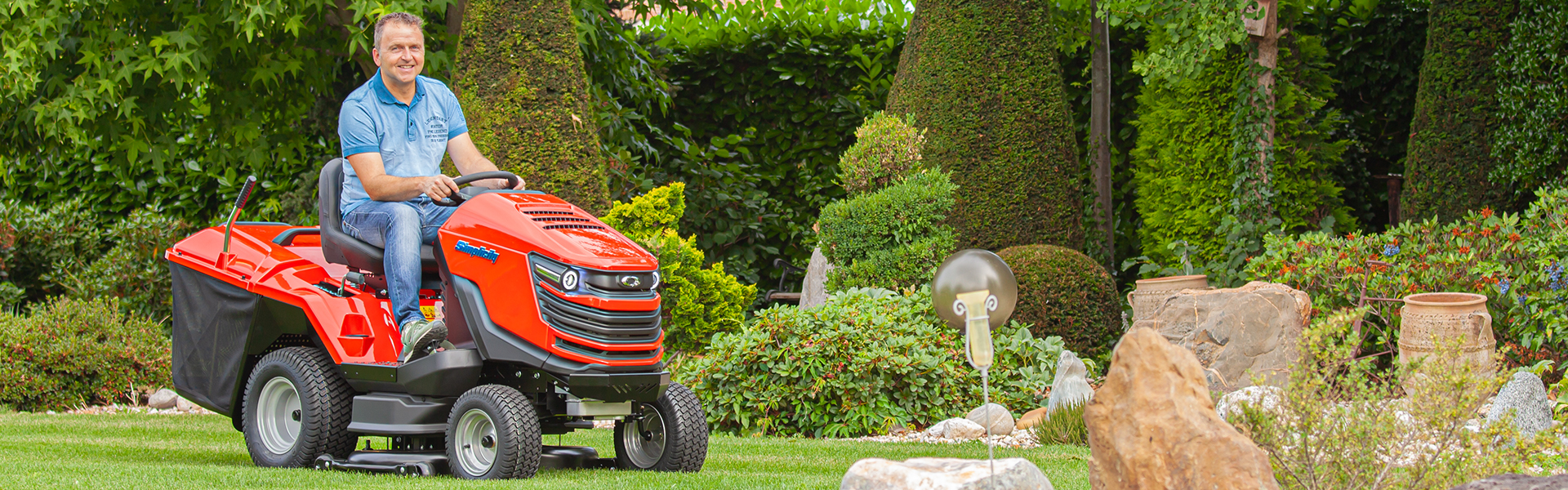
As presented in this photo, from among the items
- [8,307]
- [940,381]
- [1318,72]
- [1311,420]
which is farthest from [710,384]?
[8,307]

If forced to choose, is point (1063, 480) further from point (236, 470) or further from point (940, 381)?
point (236, 470)

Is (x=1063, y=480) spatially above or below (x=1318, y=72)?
below

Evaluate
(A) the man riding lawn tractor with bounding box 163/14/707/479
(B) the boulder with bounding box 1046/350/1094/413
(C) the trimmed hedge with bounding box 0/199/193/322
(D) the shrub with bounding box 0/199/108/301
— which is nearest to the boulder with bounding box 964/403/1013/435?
(B) the boulder with bounding box 1046/350/1094/413

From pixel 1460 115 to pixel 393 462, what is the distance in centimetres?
679

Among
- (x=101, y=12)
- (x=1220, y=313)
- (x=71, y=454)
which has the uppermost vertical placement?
(x=101, y=12)

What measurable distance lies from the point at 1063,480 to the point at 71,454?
12.6 feet

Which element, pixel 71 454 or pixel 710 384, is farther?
pixel 710 384

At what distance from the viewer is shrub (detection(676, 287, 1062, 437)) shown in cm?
600

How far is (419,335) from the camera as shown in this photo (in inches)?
155

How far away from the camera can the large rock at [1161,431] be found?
8.48ft

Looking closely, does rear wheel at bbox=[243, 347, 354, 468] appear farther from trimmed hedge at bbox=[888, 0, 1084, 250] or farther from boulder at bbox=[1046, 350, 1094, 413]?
trimmed hedge at bbox=[888, 0, 1084, 250]

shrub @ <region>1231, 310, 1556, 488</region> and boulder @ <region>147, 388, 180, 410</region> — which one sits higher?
shrub @ <region>1231, 310, 1556, 488</region>

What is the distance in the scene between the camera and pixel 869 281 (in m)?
7.34

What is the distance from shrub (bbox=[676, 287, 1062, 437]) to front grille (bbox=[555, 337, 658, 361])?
2.12m
